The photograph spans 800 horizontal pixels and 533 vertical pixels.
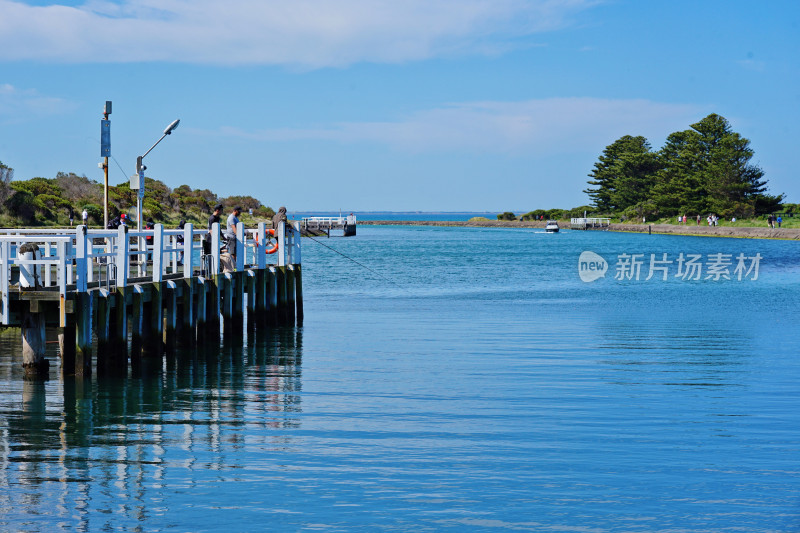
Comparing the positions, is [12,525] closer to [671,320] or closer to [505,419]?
[505,419]

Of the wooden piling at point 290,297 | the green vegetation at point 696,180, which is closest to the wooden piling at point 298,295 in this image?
the wooden piling at point 290,297

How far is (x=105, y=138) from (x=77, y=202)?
43256 mm

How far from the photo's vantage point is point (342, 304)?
3422 centimetres

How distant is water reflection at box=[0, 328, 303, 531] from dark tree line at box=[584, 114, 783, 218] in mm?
103734

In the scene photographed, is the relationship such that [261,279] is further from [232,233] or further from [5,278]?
[5,278]

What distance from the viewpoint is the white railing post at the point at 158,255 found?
1855 centimetres

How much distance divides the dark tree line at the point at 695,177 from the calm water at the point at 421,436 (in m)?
93.7

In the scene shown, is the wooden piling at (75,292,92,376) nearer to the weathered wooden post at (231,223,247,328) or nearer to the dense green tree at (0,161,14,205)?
the weathered wooden post at (231,223,247,328)

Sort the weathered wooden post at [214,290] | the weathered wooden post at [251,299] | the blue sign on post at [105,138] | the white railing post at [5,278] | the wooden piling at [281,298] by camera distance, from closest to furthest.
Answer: the white railing post at [5,278], the weathered wooden post at [214,290], the weathered wooden post at [251,299], the blue sign on post at [105,138], the wooden piling at [281,298]

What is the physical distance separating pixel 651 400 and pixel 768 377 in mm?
3706

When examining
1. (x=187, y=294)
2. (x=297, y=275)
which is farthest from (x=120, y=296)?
(x=297, y=275)

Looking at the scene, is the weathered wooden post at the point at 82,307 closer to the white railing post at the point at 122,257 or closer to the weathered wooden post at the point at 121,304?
the weathered wooden post at the point at 121,304

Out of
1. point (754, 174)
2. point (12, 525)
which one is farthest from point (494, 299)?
point (754, 174)

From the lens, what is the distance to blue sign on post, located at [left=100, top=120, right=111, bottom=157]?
2545 cm
